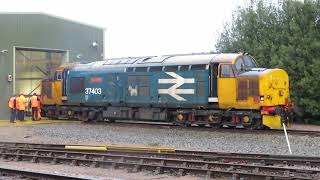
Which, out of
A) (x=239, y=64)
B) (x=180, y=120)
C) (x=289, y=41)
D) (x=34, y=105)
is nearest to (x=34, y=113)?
(x=34, y=105)

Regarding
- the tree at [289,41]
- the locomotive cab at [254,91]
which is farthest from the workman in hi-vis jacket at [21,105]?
the locomotive cab at [254,91]

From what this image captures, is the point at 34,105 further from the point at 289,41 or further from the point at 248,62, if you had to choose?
the point at 289,41

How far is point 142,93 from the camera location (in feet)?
75.2

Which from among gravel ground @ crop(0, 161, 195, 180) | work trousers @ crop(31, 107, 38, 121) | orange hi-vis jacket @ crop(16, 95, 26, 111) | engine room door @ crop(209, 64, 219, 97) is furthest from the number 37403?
gravel ground @ crop(0, 161, 195, 180)

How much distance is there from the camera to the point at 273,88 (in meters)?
19.3

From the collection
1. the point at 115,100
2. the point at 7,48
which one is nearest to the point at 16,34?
A: the point at 7,48

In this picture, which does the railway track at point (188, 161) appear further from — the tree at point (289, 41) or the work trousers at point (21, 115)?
the work trousers at point (21, 115)

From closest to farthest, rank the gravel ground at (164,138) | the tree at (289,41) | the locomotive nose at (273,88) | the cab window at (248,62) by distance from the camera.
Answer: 1. the gravel ground at (164,138)
2. the locomotive nose at (273,88)
3. the cab window at (248,62)
4. the tree at (289,41)

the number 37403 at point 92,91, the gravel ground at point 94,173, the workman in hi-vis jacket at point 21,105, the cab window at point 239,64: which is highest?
the cab window at point 239,64

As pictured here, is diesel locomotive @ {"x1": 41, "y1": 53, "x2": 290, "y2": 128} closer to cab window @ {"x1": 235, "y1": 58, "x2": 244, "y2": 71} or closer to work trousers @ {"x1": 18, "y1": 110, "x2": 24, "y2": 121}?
cab window @ {"x1": 235, "y1": 58, "x2": 244, "y2": 71}

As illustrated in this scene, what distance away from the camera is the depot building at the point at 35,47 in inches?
1212

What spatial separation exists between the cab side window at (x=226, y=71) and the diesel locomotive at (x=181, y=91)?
41 mm

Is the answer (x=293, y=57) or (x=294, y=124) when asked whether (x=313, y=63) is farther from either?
(x=294, y=124)

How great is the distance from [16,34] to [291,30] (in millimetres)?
17229
